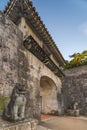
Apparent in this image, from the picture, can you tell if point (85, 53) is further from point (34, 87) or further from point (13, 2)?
point (13, 2)

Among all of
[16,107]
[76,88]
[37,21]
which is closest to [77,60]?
[76,88]

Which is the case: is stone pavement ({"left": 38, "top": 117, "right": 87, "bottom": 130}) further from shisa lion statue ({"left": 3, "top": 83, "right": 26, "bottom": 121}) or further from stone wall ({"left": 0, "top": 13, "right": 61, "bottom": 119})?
shisa lion statue ({"left": 3, "top": 83, "right": 26, "bottom": 121})

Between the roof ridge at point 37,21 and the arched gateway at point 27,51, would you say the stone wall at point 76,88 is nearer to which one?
the arched gateway at point 27,51

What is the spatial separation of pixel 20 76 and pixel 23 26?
2.90 metres

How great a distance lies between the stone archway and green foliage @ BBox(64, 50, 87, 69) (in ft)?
19.1

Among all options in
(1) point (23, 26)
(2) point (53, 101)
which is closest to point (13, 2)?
(1) point (23, 26)

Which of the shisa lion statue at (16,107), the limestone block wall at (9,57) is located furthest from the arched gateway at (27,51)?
the shisa lion statue at (16,107)

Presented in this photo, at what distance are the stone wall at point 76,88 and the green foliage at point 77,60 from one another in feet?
3.88

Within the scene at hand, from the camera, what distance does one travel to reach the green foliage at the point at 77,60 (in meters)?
17.0

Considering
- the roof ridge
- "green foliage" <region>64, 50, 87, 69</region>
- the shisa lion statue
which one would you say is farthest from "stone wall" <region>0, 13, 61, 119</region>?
"green foliage" <region>64, 50, 87, 69</region>

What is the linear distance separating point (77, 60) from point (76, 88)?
410cm

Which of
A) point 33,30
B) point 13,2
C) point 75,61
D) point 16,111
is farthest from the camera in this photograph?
point 75,61

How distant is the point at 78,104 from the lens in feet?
46.9

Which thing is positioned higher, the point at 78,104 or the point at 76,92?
the point at 76,92
